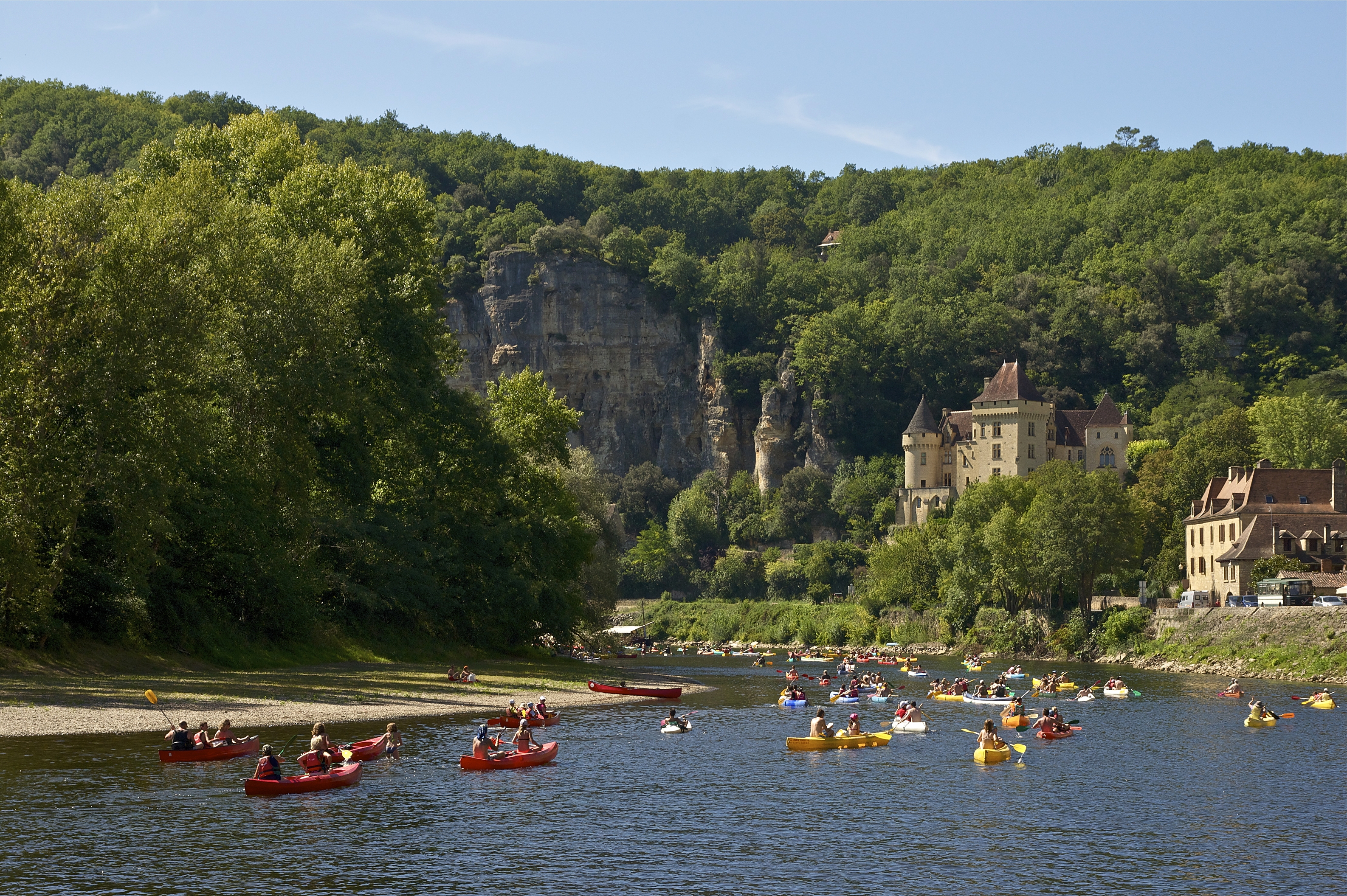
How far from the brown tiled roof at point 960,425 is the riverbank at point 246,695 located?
105242mm

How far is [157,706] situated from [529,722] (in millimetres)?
11858

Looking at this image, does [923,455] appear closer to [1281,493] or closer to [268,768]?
[1281,493]

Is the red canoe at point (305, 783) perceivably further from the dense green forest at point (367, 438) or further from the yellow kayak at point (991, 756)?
the yellow kayak at point (991, 756)

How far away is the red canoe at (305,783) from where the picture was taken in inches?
1324

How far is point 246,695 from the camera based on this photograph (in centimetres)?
4797

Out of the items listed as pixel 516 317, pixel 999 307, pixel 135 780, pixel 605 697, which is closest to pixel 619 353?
pixel 516 317

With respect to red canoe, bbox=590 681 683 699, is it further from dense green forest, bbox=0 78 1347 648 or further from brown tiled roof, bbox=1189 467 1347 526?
brown tiled roof, bbox=1189 467 1347 526

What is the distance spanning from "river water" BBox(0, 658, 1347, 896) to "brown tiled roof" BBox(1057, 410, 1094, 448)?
11228cm

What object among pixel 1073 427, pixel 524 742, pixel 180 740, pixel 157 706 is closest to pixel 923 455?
pixel 1073 427

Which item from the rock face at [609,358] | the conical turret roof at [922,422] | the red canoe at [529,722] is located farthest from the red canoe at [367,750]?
the rock face at [609,358]

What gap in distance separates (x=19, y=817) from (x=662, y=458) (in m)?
163

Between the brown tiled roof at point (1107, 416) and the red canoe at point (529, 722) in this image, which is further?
the brown tiled roof at point (1107, 416)

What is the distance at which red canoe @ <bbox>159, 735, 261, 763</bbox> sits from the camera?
36.7 m

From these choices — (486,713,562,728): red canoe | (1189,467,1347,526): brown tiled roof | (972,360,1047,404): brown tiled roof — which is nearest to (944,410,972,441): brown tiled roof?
(972,360,1047,404): brown tiled roof
